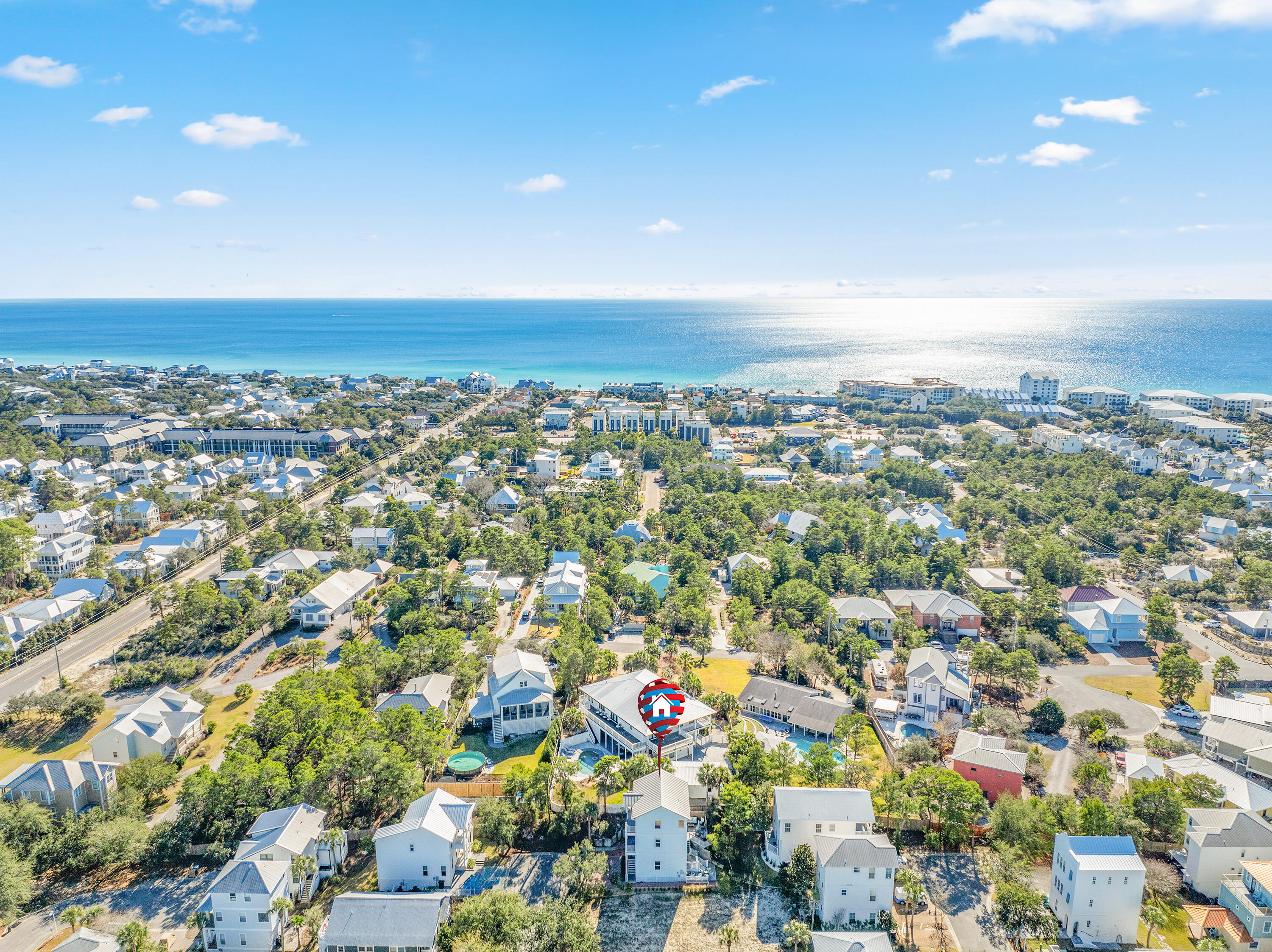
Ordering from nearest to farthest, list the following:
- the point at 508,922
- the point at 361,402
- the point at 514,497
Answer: the point at 508,922 < the point at 514,497 < the point at 361,402

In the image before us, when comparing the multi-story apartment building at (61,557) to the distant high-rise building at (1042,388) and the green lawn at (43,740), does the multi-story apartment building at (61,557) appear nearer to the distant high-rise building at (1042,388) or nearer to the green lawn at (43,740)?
the green lawn at (43,740)

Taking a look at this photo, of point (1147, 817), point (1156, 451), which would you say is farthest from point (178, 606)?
point (1156, 451)

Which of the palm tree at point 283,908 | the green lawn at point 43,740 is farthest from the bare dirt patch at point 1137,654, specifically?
the green lawn at point 43,740

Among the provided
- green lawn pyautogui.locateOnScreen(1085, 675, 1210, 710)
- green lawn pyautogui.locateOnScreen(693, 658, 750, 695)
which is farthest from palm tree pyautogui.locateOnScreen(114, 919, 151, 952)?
green lawn pyautogui.locateOnScreen(1085, 675, 1210, 710)

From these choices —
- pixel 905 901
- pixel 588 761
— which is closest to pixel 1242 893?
pixel 905 901

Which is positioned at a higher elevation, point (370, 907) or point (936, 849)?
point (370, 907)

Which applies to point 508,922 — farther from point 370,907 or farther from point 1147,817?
point 1147,817

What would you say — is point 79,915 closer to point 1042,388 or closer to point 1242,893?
point 1242,893
